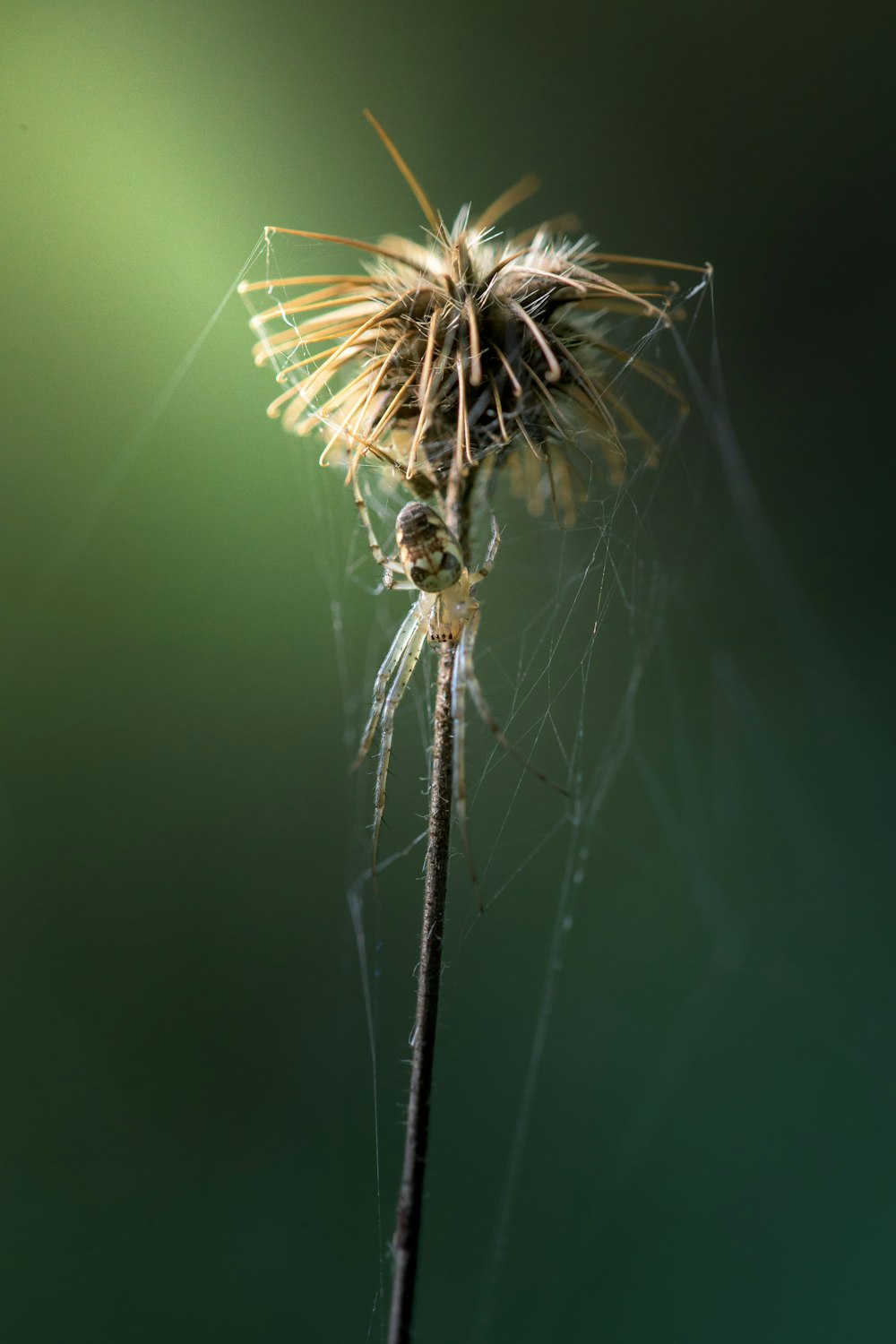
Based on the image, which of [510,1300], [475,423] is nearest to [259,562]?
[475,423]

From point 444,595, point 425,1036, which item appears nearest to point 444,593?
point 444,595

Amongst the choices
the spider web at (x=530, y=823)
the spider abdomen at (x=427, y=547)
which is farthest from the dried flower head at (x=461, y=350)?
the spider web at (x=530, y=823)

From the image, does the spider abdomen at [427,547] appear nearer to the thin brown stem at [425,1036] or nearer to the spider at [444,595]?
the spider at [444,595]

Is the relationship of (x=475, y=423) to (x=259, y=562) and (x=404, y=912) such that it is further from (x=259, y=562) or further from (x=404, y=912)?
(x=404, y=912)

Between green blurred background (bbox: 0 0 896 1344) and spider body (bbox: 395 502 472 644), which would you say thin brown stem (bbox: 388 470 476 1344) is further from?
green blurred background (bbox: 0 0 896 1344)

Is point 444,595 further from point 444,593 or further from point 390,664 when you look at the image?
point 390,664

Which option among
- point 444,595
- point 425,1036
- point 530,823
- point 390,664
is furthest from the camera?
point 530,823
